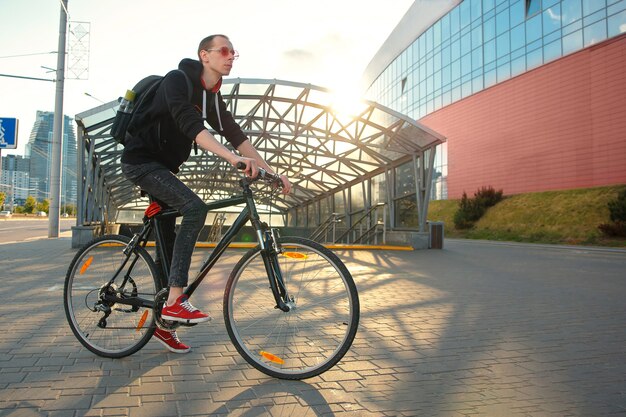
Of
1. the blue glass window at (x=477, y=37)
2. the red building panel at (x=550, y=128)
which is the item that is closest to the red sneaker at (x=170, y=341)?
the red building panel at (x=550, y=128)

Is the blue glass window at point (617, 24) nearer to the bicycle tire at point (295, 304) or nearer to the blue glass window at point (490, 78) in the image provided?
the blue glass window at point (490, 78)

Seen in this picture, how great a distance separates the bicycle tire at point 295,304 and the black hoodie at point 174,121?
2.92 feet

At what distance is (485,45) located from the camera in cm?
3753

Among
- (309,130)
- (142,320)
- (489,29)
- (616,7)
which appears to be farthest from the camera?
(489,29)

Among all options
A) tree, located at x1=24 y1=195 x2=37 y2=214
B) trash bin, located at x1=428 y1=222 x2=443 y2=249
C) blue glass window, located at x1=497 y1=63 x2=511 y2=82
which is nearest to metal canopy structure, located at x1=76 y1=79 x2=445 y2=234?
trash bin, located at x1=428 y1=222 x2=443 y2=249

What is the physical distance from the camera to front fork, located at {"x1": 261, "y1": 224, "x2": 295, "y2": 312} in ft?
10.1

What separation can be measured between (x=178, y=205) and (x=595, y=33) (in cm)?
3166

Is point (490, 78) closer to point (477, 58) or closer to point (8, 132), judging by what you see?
point (477, 58)

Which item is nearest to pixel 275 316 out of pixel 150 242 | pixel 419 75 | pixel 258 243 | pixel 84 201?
pixel 258 243

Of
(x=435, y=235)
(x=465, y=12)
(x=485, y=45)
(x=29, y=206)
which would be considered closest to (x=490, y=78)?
(x=485, y=45)

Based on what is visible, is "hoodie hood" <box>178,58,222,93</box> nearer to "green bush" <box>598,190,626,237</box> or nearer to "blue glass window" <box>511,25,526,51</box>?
"green bush" <box>598,190,626,237</box>

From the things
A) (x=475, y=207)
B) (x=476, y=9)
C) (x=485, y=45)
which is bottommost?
(x=475, y=207)

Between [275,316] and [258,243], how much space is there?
1.90 feet

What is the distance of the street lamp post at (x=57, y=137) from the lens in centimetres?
1745
